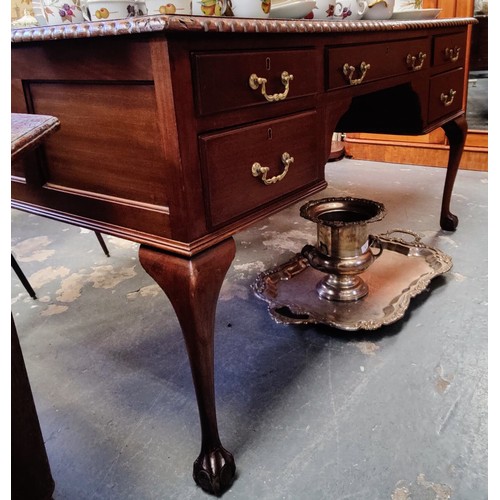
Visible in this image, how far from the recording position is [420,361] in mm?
1243

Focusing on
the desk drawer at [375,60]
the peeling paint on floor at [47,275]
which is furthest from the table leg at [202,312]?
the peeling paint on floor at [47,275]

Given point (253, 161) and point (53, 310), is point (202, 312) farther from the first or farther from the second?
point (53, 310)

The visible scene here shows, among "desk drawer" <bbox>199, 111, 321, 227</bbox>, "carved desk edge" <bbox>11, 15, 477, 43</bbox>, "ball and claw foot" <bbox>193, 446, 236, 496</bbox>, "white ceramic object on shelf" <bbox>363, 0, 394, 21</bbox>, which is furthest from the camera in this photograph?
"white ceramic object on shelf" <bbox>363, 0, 394, 21</bbox>

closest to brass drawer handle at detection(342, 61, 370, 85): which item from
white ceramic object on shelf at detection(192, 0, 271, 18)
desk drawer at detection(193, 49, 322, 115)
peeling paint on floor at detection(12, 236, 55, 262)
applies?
desk drawer at detection(193, 49, 322, 115)

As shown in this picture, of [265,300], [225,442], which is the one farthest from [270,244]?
[225,442]

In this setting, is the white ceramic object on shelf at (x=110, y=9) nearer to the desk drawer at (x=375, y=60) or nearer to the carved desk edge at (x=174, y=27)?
the carved desk edge at (x=174, y=27)

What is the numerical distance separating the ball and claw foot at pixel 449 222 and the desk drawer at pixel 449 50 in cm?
60

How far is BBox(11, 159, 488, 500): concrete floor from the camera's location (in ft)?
3.07

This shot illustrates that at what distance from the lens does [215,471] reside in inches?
35.6

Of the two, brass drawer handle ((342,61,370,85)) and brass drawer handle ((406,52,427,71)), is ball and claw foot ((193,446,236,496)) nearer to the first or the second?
brass drawer handle ((342,61,370,85))

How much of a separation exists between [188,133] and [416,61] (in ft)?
3.52

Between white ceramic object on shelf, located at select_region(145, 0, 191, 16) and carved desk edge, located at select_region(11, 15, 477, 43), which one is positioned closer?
carved desk edge, located at select_region(11, 15, 477, 43)

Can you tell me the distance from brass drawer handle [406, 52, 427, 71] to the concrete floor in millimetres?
710

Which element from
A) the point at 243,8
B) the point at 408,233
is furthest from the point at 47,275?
the point at 408,233
